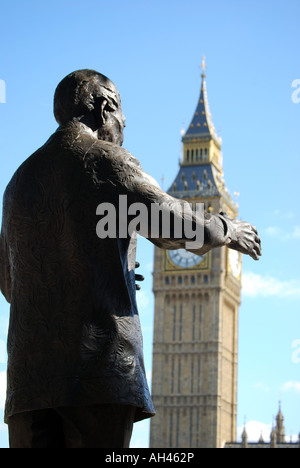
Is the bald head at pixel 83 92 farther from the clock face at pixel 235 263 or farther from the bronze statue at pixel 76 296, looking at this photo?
the clock face at pixel 235 263

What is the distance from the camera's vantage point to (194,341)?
47.9 meters

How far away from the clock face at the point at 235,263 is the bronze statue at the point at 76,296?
46017 mm

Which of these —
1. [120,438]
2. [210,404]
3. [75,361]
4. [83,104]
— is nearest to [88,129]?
[83,104]

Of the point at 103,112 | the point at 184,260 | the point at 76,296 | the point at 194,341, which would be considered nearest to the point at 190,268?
the point at 184,260

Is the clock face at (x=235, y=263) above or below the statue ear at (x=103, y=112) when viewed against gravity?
above

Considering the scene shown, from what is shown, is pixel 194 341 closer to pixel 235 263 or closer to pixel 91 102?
pixel 235 263

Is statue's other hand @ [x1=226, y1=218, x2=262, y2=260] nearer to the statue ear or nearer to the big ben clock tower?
the statue ear

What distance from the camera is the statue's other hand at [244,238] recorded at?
2.59 meters

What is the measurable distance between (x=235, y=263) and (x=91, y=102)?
4800cm

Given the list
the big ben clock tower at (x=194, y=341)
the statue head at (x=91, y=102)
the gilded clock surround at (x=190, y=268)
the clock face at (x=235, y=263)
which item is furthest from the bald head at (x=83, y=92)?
the clock face at (x=235, y=263)

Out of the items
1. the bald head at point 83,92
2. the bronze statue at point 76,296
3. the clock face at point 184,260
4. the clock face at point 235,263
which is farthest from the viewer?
the clock face at point 235,263

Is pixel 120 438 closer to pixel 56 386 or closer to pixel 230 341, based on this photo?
pixel 56 386

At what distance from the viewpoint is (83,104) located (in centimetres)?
270

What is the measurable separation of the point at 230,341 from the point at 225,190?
315 inches
